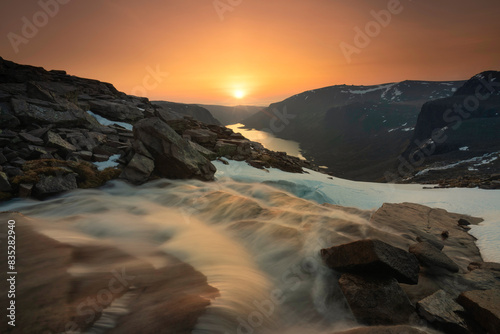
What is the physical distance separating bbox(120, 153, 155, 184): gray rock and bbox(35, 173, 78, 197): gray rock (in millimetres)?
2058

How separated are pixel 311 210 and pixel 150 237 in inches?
227

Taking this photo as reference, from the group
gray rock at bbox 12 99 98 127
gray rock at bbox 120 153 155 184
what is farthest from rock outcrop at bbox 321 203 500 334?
gray rock at bbox 12 99 98 127

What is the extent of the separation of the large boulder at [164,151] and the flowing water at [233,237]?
4.06ft

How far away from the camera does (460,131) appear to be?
88.5m

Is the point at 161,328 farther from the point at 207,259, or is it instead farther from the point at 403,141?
the point at 403,141

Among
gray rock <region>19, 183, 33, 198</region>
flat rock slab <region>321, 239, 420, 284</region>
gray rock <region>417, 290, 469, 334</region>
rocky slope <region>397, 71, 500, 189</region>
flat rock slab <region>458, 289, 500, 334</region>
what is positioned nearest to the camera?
flat rock slab <region>458, 289, 500, 334</region>

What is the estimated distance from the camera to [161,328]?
3.06 m

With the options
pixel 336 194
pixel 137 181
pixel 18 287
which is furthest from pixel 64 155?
pixel 336 194

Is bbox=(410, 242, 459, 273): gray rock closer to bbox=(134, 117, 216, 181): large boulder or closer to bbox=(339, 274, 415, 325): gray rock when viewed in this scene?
bbox=(339, 274, 415, 325): gray rock

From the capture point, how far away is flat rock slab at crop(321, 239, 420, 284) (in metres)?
4.40

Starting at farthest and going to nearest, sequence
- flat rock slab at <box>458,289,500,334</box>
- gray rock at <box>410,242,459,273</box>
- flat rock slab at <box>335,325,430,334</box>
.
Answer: gray rock at <box>410,242,459,273</box>, flat rock slab at <box>458,289,500,334</box>, flat rock slab at <box>335,325,430,334</box>

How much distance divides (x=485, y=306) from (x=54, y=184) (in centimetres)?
1328

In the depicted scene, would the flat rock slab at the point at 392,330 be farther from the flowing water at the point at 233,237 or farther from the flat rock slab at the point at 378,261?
the flat rock slab at the point at 378,261

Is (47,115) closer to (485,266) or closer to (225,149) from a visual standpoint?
(225,149)
